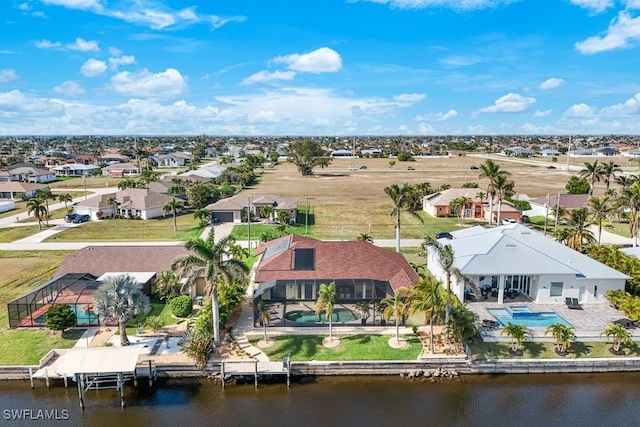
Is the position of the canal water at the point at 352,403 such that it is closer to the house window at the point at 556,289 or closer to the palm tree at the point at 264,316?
the palm tree at the point at 264,316

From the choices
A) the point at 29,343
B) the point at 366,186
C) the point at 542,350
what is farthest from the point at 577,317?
the point at 366,186

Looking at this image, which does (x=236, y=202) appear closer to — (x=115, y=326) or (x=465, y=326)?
(x=115, y=326)

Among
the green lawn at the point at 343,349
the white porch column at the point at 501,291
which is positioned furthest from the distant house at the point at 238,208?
the green lawn at the point at 343,349

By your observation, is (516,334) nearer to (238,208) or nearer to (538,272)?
(538,272)

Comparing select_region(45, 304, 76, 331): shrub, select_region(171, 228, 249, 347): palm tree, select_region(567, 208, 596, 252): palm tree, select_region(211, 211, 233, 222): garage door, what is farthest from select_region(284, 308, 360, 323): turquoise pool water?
select_region(211, 211, 233, 222): garage door

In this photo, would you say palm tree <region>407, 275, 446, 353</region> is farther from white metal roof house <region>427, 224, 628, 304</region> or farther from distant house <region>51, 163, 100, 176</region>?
distant house <region>51, 163, 100, 176</region>

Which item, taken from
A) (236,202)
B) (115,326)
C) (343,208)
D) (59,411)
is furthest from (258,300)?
(343,208)
